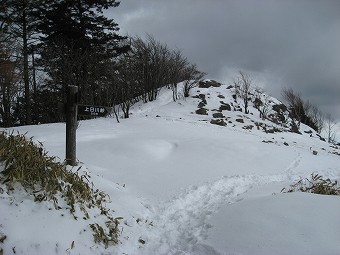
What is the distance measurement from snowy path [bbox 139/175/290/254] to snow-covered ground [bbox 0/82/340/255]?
0.02m

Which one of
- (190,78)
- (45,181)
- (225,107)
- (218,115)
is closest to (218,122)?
(218,115)

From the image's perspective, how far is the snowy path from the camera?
4414mm

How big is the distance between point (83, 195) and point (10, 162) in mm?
1219

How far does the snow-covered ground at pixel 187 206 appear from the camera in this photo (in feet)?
12.6

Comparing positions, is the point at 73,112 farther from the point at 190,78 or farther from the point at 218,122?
the point at 190,78

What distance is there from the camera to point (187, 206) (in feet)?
20.5

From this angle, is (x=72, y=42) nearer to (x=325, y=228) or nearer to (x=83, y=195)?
(x=83, y=195)

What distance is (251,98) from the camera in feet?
109

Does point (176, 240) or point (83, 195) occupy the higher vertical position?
point (83, 195)

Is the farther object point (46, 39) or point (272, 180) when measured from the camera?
point (46, 39)

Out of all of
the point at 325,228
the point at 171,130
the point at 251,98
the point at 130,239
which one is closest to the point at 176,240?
the point at 130,239

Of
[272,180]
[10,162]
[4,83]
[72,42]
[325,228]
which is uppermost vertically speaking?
[72,42]

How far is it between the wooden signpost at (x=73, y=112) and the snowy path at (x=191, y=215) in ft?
7.19

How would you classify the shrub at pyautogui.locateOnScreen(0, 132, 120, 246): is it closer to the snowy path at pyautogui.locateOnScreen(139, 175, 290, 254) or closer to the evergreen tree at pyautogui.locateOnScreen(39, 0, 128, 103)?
the snowy path at pyautogui.locateOnScreen(139, 175, 290, 254)
